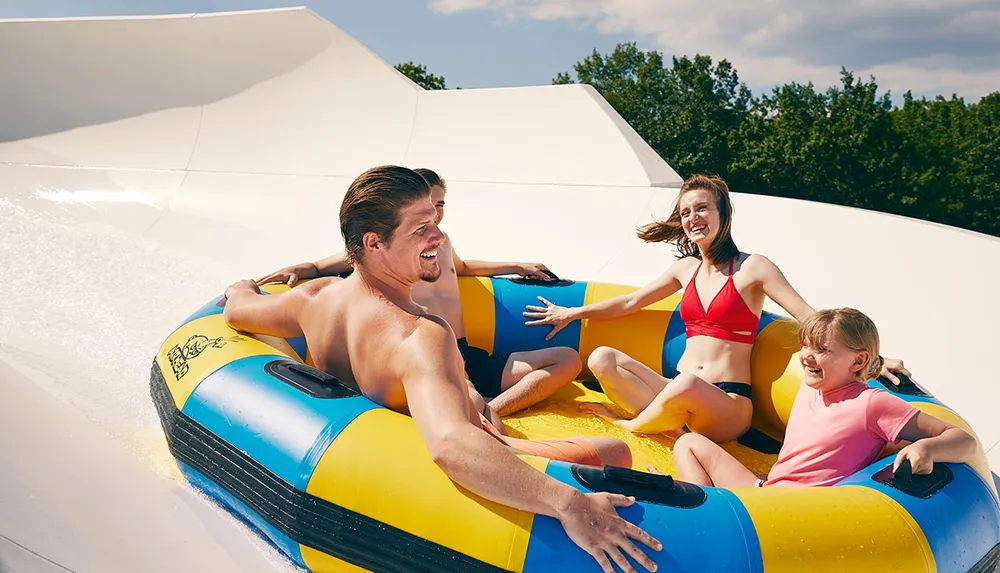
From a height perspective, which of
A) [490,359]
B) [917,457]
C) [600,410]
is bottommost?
[600,410]

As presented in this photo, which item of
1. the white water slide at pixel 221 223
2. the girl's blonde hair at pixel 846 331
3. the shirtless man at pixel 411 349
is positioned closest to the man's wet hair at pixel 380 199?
the shirtless man at pixel 411 349

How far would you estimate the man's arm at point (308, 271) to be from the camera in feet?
9.32

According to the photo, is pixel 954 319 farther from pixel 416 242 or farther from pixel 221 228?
pixel 221 228

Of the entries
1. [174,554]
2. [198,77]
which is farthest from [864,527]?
[198,77]

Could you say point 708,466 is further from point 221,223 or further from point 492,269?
point 221,223

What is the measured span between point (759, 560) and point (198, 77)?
870 centimetres

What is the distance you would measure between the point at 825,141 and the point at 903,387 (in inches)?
1016

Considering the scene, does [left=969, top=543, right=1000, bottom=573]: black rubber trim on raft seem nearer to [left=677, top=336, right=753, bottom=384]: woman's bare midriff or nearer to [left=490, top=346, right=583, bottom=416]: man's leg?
[left=677, top=336, right=753, bottom=384]: woman's bare midriff

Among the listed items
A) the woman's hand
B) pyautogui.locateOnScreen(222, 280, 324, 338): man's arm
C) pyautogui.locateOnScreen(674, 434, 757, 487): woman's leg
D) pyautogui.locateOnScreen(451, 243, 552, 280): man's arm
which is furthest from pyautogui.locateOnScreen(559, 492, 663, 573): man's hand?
pyautogui.locateOnScreen(451, 243, 552, 280): man's arm

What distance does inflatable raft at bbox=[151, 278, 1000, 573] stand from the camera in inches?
58.4

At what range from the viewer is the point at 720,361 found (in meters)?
2.63

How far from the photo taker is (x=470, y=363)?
301 centimetres

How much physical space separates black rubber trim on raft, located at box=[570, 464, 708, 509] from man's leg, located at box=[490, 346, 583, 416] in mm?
1225

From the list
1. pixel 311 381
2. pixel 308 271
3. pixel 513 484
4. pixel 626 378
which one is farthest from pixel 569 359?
pixel 513 484
